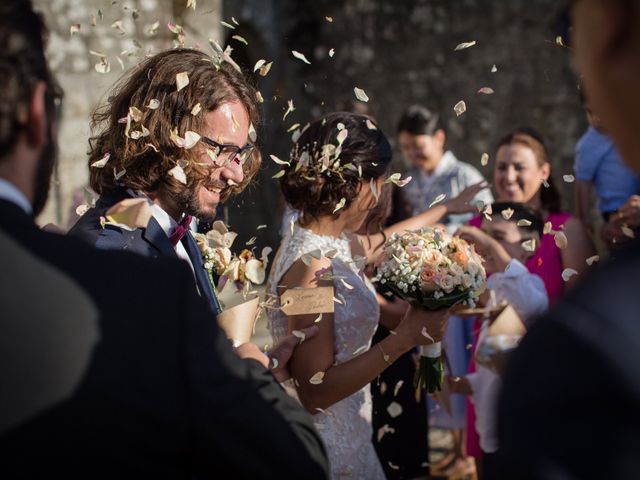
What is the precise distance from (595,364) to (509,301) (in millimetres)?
3385

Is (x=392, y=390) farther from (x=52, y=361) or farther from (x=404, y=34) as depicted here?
(x=404, y=34)

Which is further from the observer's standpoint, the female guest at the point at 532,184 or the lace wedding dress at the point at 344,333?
the female guest at the point at 532,184

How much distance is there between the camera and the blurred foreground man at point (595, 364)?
1.04m

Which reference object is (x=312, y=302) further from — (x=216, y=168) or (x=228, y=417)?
(x=228, y=417)

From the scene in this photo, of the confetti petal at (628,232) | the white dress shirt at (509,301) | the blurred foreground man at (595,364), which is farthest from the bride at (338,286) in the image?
the blurred foreground man at (595,364)

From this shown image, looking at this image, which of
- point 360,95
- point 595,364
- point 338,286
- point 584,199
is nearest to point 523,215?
point 584,199

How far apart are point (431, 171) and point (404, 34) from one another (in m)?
4.01

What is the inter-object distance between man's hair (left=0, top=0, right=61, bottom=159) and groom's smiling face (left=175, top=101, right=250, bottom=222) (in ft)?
4.34

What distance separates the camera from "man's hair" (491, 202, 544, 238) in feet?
15.6

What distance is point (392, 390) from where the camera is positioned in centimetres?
498

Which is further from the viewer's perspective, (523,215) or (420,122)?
(420,122)

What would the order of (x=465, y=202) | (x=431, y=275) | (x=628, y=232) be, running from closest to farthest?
(x=431, y=275), (x=628, y=232), (x=465, y=202)

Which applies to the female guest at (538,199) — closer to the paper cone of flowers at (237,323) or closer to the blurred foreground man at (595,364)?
the paper cone of flowers at (237,323)

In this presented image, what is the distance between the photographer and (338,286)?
131 inches
